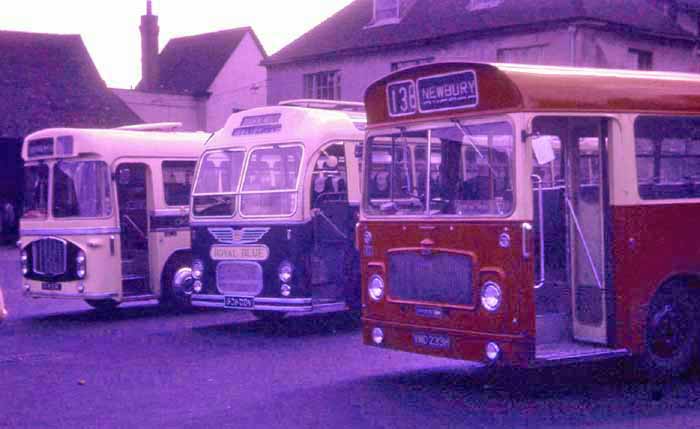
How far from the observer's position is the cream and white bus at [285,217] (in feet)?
48.3

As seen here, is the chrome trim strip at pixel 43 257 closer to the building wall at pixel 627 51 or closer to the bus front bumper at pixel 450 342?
the bus front bumper at pixel 450 342

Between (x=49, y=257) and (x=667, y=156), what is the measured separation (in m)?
10.2

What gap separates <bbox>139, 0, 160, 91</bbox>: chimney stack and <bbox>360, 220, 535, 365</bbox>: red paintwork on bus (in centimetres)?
4594

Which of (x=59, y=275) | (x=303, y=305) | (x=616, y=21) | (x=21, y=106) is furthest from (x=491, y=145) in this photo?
(x=21, y=106)

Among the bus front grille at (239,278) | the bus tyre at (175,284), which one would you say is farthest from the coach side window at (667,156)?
the bus tyre at (175,284)

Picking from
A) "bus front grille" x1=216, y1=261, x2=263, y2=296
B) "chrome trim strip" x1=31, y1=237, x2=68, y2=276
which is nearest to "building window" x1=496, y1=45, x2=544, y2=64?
"chrome trim strip" x1=31, y1=237, x2=68, y2=276

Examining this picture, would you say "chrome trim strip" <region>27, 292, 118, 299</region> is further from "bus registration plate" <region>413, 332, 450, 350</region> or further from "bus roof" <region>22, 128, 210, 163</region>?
"bus registration plate" <region>413, 332, 450, 350</region>

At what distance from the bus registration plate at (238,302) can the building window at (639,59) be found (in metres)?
23.2

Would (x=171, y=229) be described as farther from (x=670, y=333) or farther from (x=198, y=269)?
(x=670, y=333)

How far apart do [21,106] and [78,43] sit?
5.84m

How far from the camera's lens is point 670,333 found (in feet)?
35.3

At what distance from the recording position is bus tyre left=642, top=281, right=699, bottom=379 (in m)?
10.6

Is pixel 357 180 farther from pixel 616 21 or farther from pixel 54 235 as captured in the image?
pixel 616 21

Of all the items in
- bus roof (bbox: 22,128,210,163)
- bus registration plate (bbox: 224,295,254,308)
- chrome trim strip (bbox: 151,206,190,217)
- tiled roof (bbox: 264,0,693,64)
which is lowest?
bus registration plate (bbox: 224,295,254,308)
